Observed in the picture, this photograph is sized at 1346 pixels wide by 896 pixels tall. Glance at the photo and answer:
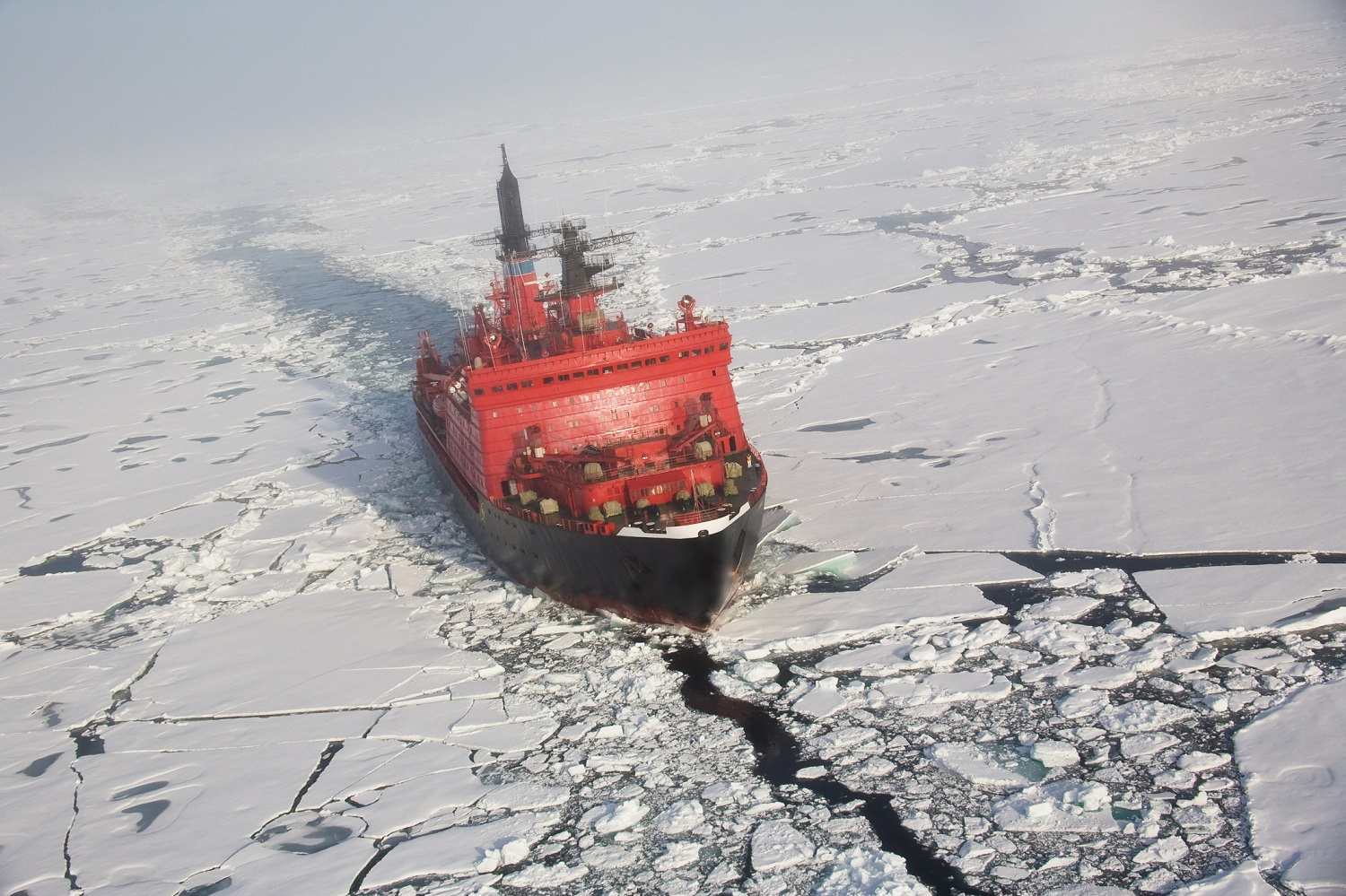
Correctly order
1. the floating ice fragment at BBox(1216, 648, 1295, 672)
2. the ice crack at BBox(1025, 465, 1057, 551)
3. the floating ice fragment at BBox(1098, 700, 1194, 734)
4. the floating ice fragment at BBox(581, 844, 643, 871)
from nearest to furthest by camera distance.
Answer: the floating ice fragment at BBox(581, 844, 643, 871)
the floating ice fragment at BBox(1098, 700, 1194, 734)
the floating ice fragment at BBox(1216, 648, 1295, 672)
the ice crack at BBox(1025, 465, 1057, 551)

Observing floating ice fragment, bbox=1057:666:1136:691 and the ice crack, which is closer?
floating ice fragment, bbox=1057:666:1136:691

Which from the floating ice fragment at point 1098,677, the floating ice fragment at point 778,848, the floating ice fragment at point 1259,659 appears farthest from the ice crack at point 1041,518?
the floating ice fragment at point 778,848

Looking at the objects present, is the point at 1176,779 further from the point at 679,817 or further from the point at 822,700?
the point at 679,817

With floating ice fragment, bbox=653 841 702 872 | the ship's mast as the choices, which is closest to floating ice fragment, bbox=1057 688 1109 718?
floating ice fragment, bbox=653 841 702 872

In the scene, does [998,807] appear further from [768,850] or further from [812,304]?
[812,304]

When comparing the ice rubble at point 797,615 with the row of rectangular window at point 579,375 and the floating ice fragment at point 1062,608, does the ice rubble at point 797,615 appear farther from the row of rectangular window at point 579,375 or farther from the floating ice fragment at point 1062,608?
the row of rectangular window at point 579,375

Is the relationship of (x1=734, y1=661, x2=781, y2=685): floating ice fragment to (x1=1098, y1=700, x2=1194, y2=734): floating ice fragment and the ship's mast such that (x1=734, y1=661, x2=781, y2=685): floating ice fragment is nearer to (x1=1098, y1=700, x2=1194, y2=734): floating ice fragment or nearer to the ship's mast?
(x1=1098, y1=700, x2=1194, y2=734): floating ice fragment

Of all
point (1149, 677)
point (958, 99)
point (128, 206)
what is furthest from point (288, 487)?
point (128, 206)

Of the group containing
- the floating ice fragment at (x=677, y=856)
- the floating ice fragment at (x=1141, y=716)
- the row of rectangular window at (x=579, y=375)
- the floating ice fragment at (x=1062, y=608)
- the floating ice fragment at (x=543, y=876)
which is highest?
the row of rectangular window at (x=579, y=375)
